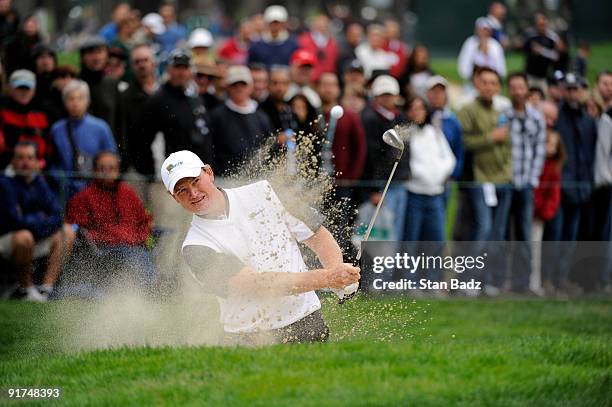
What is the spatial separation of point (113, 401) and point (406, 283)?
4.36 meters

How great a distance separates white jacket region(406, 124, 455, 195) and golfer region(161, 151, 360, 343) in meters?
5.23

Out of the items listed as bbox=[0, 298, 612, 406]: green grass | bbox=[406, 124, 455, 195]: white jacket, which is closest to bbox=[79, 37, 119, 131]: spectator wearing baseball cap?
bbox=[406, 124, 455, 195]: white jacket

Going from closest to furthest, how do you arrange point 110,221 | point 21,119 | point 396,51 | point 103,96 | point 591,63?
point 110,221 → point 21,119 → point 103,96 → point 396,51 → point 591,63

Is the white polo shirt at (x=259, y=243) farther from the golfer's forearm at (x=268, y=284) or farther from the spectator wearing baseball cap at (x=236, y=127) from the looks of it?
the spectator wearing baseball cap at (x=236, y=127)

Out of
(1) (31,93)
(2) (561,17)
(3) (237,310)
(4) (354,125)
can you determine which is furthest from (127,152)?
(2) (561,17)

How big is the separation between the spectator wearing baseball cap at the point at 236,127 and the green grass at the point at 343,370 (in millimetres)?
3580

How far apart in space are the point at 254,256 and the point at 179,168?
92 centimetres

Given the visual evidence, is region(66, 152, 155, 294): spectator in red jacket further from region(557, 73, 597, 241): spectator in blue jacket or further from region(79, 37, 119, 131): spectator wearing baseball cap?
region(557, 73, 597, 241): spectator in blue jacket

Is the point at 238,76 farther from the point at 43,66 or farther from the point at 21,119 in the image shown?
the point at 43,66

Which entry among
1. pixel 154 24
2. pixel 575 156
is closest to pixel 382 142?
pixel 575 156

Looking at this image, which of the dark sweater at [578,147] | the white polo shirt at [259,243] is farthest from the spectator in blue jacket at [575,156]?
the white polo shirt at [259,243]

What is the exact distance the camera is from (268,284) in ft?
29.0

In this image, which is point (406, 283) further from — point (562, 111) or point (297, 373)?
point (562, 111)

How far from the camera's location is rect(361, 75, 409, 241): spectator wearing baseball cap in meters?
14.4
